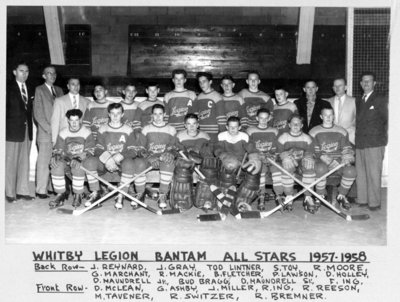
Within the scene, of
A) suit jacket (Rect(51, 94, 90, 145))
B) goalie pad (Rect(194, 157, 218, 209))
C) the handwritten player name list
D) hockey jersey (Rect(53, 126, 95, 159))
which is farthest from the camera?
suit jacket (Rect(51, 94, 90, 145))

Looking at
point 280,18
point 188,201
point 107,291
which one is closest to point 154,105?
point 188,201

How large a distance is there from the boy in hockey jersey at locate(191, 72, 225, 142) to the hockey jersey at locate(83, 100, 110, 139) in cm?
71

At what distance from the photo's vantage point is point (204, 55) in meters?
5.61

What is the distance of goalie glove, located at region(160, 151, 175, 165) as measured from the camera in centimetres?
374

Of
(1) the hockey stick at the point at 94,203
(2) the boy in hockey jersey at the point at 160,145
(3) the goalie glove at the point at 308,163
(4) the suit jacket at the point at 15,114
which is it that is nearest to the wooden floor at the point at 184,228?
(1) the hockey stick at the point at 94,203

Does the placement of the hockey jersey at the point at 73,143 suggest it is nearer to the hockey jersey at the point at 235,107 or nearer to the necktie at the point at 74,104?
the necktie at the point at 74,104

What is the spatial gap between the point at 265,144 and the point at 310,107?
0.53 metres

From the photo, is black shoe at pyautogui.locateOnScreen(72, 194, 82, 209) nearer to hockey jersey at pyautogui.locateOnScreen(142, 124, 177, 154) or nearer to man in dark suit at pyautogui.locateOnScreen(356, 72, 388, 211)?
hockey jersey at pyautogui.locateOnScreen(142, 124, 177, 154)

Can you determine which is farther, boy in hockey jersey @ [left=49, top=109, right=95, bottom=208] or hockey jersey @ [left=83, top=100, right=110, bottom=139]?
hockey jersey @ [left=83, top=100, right=110, bottom=139]

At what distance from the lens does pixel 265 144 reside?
12.9 feet

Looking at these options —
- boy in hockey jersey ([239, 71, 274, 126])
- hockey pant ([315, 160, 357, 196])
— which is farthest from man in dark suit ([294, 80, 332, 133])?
hockey pant ([315, 160, 357, 196])

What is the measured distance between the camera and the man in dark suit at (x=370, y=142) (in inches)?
148

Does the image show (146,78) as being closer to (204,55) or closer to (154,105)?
(204,55)

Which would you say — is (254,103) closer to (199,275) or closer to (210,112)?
(210,112)
